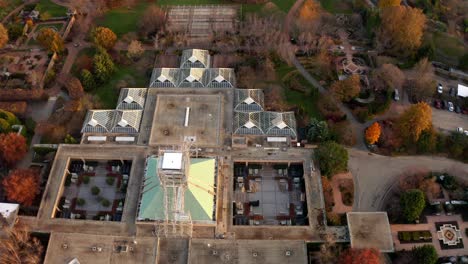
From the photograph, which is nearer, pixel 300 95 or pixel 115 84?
pixel 300 95

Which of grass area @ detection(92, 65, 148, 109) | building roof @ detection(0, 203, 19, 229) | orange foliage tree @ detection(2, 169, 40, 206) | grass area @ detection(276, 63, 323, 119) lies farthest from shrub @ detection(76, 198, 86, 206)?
grass area @ detection(276, 63, 323, 119)

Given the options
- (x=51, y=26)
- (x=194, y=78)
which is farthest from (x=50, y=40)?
(x=194, y=78)

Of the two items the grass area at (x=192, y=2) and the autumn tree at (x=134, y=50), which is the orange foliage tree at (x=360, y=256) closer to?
the autumn tree at (x=134, y=50)

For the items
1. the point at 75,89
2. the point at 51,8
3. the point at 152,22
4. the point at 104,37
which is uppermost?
the point at 51,8

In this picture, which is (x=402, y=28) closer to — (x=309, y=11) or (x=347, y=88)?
(x=347, y=88)

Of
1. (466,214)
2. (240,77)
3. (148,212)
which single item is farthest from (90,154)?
(466,214)

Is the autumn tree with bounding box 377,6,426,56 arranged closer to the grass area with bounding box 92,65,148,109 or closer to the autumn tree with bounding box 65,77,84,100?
the grass area with bounding box 92,65,148,109

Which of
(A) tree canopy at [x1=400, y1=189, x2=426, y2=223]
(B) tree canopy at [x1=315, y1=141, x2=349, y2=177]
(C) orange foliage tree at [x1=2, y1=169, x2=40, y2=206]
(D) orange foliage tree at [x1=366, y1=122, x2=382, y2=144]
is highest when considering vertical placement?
(D) orange foliage tree at [x1=366, y1=122, x2=382, y2=144]
